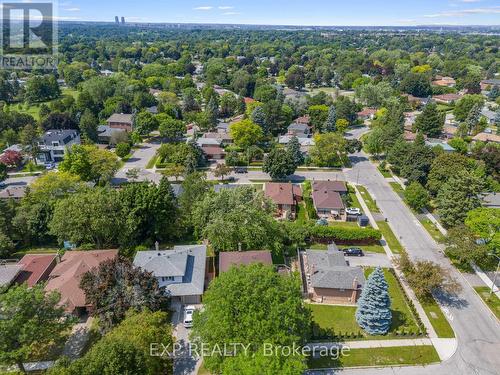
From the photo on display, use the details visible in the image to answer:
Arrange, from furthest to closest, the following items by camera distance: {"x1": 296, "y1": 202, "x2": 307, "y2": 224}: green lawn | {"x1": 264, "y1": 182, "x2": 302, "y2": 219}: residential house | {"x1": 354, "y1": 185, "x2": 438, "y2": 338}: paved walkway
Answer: {"x1": 264, "y1": 182, "x2": 302, "y2": 219}: residential house → {"x1": 296, "y1": 202, "x2": 307, "y2": 224}: green lawn → {"x1": 354, "y1": 185, "x2": 438, "y2": 338}: paved walkway

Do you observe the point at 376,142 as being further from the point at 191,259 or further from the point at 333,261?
the point at 191,259

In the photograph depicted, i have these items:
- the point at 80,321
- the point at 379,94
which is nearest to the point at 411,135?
the point at 379,94

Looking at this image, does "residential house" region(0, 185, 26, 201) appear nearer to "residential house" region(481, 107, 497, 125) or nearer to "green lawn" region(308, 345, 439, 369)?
"green lawn" region(308, 345, 439, 369)

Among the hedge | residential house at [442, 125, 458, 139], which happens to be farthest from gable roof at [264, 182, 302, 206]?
residential house at [442, 125, 458, 139]

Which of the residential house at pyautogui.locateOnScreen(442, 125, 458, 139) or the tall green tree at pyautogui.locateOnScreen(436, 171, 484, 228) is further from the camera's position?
the residential house at pyautogui.locateOnScreen(442, 125, 458, 139)

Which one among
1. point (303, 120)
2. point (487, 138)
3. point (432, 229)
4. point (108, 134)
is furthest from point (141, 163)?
point (487, 138)
